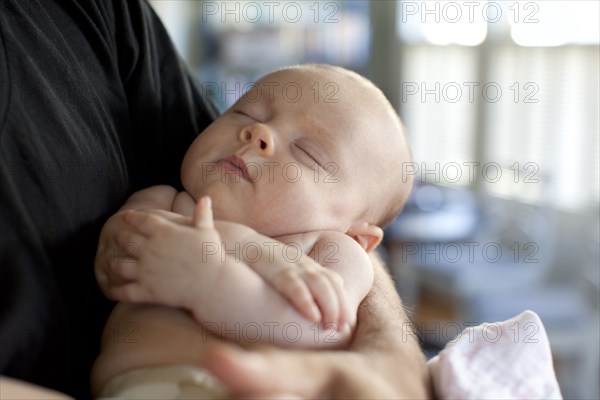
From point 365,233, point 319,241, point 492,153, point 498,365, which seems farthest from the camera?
point 492,153

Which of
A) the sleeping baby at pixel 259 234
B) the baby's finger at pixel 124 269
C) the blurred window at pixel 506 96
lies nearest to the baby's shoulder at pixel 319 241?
the sleeping baby at pixel 259 234

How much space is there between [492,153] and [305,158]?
3865 mm

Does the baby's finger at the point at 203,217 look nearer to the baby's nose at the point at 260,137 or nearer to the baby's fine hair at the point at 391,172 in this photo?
the baby's nose at the point at 260,137

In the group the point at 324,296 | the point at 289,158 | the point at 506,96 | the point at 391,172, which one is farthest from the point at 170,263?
the point at 506,96

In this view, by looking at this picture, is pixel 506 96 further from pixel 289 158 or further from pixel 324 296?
pixel 324 296

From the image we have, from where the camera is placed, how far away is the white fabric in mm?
840

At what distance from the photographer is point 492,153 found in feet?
15.6

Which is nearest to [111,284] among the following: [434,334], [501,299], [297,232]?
[297,232]

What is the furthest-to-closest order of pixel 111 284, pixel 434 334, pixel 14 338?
pixel 434 334, pixel 111 284, pixel 14 338

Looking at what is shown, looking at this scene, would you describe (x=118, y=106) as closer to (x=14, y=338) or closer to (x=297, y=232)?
(x=297, y=232)

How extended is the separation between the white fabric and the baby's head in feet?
0.83

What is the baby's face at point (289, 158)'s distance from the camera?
39.9 inches

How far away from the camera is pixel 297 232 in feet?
3.38

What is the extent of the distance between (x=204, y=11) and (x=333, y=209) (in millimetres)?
5691
